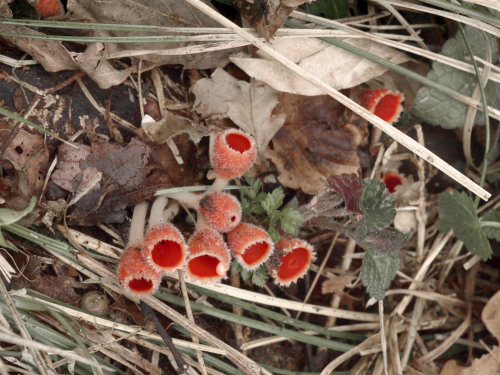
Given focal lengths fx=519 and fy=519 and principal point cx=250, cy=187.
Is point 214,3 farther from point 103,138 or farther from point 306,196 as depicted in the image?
point 306,196

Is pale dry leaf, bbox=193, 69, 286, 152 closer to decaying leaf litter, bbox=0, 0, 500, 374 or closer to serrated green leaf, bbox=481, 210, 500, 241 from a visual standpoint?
decaying leaf litter, bbox=0, 0, 500, 374

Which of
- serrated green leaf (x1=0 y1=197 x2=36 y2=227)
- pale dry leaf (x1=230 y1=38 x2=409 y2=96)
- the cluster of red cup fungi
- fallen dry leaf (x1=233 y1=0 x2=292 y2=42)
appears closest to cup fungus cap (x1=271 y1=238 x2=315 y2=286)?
the cluster of red cup fungi

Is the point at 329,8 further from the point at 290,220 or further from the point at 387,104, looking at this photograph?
the point at 290,220

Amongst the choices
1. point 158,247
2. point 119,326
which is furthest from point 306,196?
point 119,326

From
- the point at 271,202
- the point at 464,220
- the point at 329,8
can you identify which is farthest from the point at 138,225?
the point at 464,220

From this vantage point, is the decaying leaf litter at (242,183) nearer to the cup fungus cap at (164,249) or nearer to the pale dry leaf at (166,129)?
the pale dry leaf at (166,129)

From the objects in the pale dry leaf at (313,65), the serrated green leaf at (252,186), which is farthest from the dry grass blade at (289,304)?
the pale dry leaf at (313,65)
